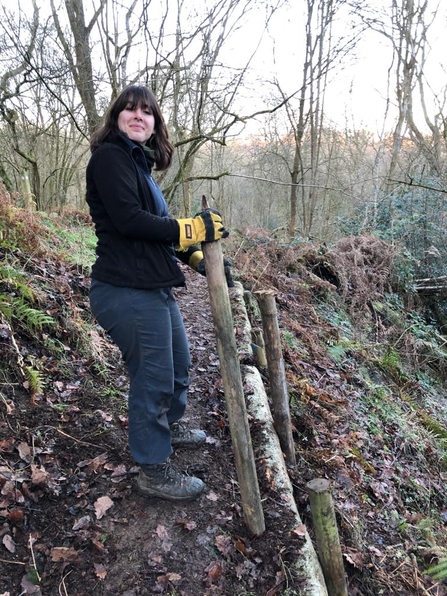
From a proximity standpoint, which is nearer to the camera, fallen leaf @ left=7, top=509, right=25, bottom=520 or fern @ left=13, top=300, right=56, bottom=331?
fallen leaf @ left=7, top=509, right=25, bottom=520

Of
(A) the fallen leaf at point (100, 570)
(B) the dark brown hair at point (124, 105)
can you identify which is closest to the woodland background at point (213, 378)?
(A) the fallen leaf at point (100, 570)

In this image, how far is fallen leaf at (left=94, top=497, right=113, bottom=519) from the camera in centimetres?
259

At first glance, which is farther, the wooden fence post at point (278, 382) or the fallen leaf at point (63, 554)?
the wooden fence post at point (278, 382)

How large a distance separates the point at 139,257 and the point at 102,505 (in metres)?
1.64

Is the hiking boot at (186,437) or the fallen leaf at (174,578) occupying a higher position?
the hiking boot at (186,437)

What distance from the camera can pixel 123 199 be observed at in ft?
7.21

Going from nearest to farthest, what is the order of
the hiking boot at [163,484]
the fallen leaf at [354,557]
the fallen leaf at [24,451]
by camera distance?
1. the hiking boot at [163,484]
2. the fallen leaf at [24,451]
3. the fallen leaf at [354,557]

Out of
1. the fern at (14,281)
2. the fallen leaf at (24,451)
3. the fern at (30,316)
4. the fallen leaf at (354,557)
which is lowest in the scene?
the fallen leaf at (354,557)

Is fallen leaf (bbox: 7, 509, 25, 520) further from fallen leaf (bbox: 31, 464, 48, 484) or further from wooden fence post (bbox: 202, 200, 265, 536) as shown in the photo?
wooden fence post (bbox: 202, 200, 265, 536)

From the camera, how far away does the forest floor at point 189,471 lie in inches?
91.8

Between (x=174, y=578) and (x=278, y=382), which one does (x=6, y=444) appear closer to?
(x=174, y=578)

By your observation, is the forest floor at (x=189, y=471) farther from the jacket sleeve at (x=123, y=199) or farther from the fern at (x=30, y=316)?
the jacket sleeve at (x=123, y=199)

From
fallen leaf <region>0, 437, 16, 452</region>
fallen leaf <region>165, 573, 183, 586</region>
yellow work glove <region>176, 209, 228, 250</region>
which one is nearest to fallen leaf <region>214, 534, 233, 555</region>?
fallen leaf <region>165, 573, 183, 586</region>

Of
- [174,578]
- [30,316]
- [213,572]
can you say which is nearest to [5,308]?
[30,316]
